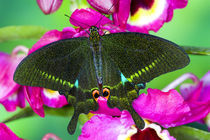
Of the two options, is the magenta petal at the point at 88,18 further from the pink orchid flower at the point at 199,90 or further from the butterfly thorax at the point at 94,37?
the pink orchid flower at the point at 199,90

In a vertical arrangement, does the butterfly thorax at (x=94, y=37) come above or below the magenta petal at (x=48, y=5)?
below

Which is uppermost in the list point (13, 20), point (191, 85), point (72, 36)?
point (72, 36)

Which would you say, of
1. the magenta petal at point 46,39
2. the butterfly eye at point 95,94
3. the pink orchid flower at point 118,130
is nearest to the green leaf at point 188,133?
the pink orchid flower at point 118,130

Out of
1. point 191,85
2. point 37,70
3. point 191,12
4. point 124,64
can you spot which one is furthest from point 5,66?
point 191,12

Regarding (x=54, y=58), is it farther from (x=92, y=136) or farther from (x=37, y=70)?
(x=92, y=136)

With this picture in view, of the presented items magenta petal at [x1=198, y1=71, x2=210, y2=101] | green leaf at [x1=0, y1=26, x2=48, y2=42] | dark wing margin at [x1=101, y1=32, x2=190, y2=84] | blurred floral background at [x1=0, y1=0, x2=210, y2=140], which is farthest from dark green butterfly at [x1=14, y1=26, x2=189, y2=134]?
blurred floral background at [x1=0, y1=0, x2=210, y2=140]

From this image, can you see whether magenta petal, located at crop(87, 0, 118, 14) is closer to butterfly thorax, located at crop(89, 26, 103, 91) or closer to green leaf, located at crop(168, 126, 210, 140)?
butterfly thorax, located at crop(89, 26, 103, 91)

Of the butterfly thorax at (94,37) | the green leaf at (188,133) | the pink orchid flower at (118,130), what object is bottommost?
the green leaf at (188,133)
